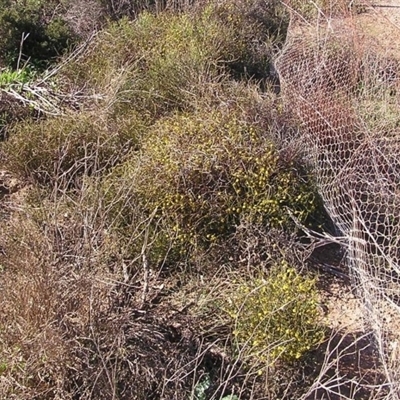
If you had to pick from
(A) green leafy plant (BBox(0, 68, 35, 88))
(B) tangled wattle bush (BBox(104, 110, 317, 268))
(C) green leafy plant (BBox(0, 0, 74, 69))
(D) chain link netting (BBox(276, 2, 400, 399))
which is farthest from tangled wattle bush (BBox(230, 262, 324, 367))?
(C) green leafy plant (BBox(0, 0, 74, 69))

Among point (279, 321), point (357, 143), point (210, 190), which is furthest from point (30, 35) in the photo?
point (279, 321)

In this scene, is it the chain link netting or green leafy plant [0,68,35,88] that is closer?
the chain link netting

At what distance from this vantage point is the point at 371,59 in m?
5.34

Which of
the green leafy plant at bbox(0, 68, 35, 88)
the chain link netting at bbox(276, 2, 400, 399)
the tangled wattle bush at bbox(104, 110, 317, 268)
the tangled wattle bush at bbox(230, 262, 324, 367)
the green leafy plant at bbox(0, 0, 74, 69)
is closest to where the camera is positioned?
the tangled wattle bush at bbox(230, 262, 324, 367)

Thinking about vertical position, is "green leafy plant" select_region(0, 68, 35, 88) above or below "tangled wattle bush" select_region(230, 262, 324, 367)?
above

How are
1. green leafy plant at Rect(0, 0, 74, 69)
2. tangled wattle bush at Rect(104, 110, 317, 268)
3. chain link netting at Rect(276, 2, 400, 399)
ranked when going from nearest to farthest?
chain link netting at Rect(276, 2, 400, 399) → tangled wattle bush at Rect(104, 110, 317, 268) → green leafy plant at Rect(0, 0, 74, 69)

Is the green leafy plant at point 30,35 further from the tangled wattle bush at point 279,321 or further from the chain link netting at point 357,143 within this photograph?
the tangled wattle bush at point 279,321

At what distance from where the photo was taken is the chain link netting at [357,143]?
3.73m

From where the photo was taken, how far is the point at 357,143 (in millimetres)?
4652

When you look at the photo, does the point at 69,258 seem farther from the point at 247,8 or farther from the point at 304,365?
the point at 247,8

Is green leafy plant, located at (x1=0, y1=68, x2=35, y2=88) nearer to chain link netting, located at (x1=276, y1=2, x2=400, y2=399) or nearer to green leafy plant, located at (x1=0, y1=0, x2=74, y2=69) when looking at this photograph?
green leafy plant, located at (x1=0, y1=0, x2=74, y2=69)

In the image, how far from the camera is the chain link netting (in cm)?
373

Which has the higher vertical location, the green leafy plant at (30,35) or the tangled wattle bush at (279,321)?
the green leafy plant at (30,35)

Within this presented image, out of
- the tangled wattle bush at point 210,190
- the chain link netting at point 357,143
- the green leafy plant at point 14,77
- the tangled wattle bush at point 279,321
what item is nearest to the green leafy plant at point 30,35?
the green leafy plant at point 14,77
